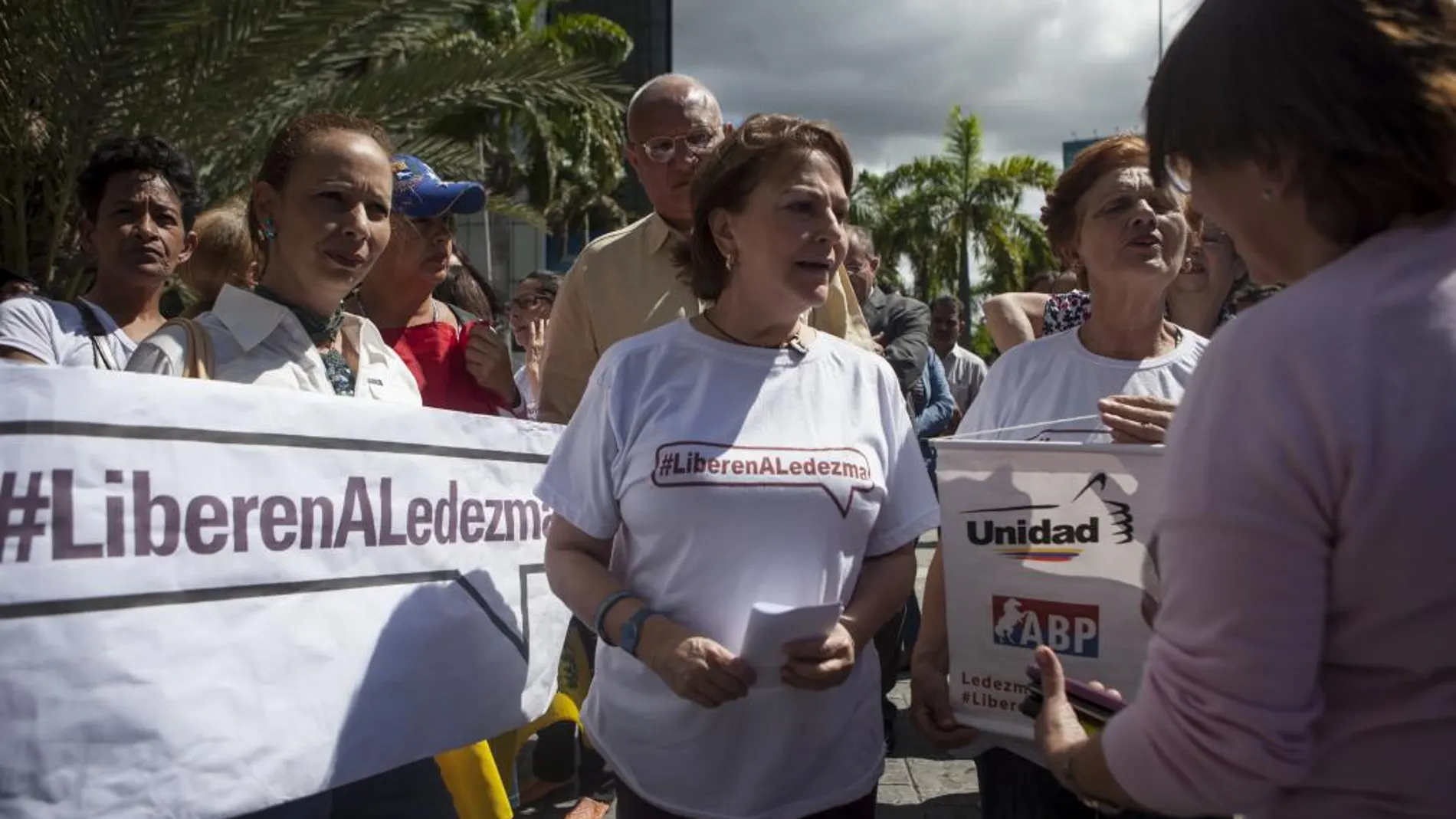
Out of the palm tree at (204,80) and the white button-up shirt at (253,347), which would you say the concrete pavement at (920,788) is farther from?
the palm tree at (204,80)

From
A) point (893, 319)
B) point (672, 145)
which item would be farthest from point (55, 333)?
point (893, 319)

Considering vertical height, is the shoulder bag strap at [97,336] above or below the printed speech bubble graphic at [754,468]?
above

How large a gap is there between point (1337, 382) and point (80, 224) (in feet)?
12.0

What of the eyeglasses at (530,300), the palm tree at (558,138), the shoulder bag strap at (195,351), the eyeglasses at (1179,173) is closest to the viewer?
the eyeglasses at (1179,173)

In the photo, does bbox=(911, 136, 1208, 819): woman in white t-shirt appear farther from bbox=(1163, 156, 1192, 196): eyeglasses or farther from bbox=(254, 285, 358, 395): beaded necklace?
bbox=(254, 285, 358, 395): beaded necklace

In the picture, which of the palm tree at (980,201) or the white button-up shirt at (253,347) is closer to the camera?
the white button-up shirt at (253,347)

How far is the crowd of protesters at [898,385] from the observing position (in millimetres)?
1178

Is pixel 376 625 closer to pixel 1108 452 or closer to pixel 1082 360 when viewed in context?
pixel 1108 452

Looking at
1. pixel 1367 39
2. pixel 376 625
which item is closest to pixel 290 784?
pixel 376 625

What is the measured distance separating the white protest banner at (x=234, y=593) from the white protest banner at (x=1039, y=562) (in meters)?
1.00

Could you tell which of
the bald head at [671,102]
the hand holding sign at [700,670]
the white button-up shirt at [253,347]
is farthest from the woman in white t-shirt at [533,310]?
the hand holding sign at [700,670]

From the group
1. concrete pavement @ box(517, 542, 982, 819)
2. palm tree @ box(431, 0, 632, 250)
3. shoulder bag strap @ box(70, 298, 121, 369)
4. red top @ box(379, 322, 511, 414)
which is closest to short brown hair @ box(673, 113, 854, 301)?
red top @ box(379, 322, 511, 414)

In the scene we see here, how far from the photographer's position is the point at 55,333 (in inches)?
117

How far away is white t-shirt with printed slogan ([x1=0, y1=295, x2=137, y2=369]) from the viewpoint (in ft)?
9.27
